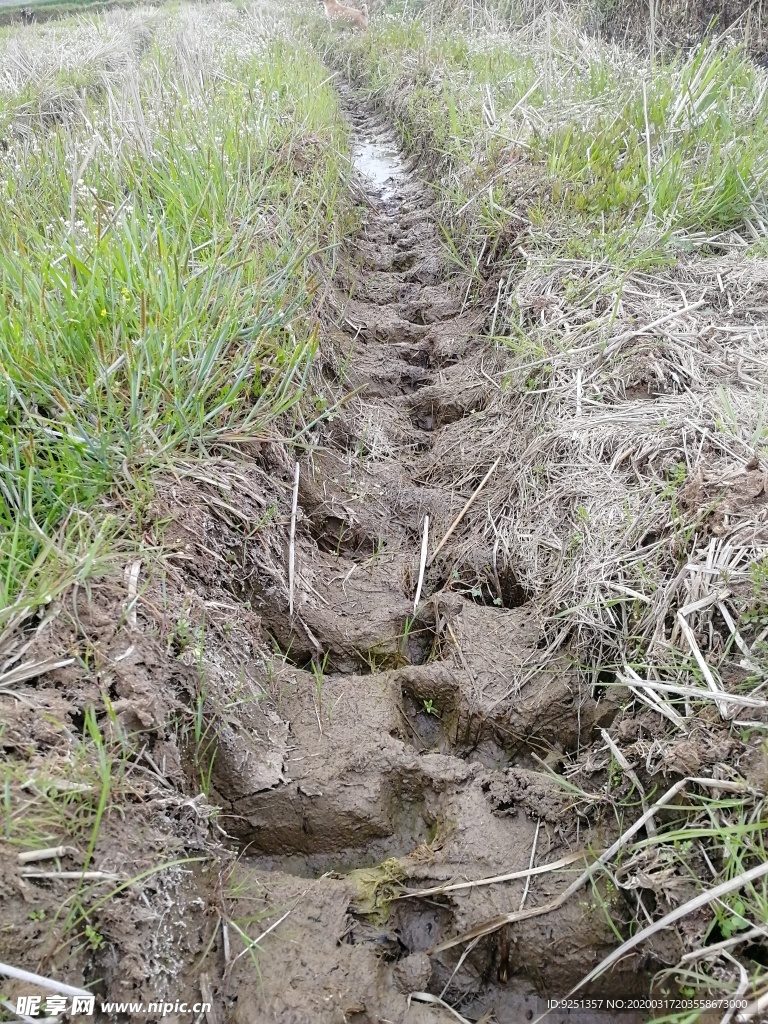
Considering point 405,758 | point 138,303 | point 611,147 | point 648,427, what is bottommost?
point 405,758

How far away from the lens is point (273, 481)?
6.70 ft

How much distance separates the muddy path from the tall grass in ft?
1.37

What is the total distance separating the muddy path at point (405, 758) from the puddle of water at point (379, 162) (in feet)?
10.7

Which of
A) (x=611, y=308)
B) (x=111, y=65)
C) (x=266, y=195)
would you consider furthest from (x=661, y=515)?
(x=111, y=65)

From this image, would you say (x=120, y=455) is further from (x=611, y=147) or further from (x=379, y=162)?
(x=379, y=162)

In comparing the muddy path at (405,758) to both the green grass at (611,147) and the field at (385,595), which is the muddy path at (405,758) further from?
the green grass at (611,147)

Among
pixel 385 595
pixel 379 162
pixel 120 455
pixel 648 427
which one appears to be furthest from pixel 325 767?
pixel 379 162

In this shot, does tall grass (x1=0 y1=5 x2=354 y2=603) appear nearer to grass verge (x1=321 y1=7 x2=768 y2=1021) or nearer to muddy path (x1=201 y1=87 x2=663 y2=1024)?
muddy path (x1=201 y1=87 x2=663 y2=1024)

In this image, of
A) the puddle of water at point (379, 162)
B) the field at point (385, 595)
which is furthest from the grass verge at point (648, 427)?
the puddle of water at point (379, 162)

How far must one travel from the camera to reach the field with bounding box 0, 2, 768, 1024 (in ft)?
4.02

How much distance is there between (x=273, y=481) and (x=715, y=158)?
2.33m

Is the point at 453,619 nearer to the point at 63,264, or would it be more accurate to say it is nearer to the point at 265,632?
A: the point at 265,632

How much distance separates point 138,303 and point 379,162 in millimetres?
4459

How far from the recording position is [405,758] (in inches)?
64.1
